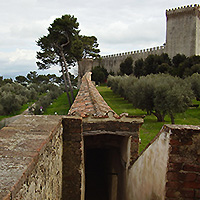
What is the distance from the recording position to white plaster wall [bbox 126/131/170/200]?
8.32 ft

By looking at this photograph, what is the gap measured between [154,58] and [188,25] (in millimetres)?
8171

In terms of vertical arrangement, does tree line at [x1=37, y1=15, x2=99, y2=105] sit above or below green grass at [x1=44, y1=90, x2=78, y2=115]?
above

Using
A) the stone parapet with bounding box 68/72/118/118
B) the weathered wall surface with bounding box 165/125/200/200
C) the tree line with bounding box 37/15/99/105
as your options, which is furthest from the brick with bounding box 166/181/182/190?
the tree line with bounding box 37/15/99/105

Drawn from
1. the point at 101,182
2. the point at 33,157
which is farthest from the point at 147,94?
the point at 33,157

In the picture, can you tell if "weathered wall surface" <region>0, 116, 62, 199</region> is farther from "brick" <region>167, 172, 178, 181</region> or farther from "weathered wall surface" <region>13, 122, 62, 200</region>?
"brick" <region>167, 172, 178, 181</region>

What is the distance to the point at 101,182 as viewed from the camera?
6566mm

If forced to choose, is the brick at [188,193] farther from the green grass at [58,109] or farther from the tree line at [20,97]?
the green grass at [58,109]

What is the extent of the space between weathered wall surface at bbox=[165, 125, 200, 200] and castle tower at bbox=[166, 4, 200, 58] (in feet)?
116

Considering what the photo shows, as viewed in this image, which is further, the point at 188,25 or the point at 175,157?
the point at 188,25

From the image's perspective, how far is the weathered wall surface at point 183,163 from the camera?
2.38 m

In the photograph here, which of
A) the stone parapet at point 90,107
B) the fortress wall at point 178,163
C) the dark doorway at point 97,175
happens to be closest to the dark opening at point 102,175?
the dark doorway at point 97,175

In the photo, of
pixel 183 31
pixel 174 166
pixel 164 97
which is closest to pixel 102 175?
pixel 174 166

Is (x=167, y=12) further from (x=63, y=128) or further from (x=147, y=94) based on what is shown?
(x=63, y=128)

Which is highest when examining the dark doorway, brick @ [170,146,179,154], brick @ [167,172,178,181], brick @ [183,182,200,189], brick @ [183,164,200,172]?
brick @ [170,146,179,154]
